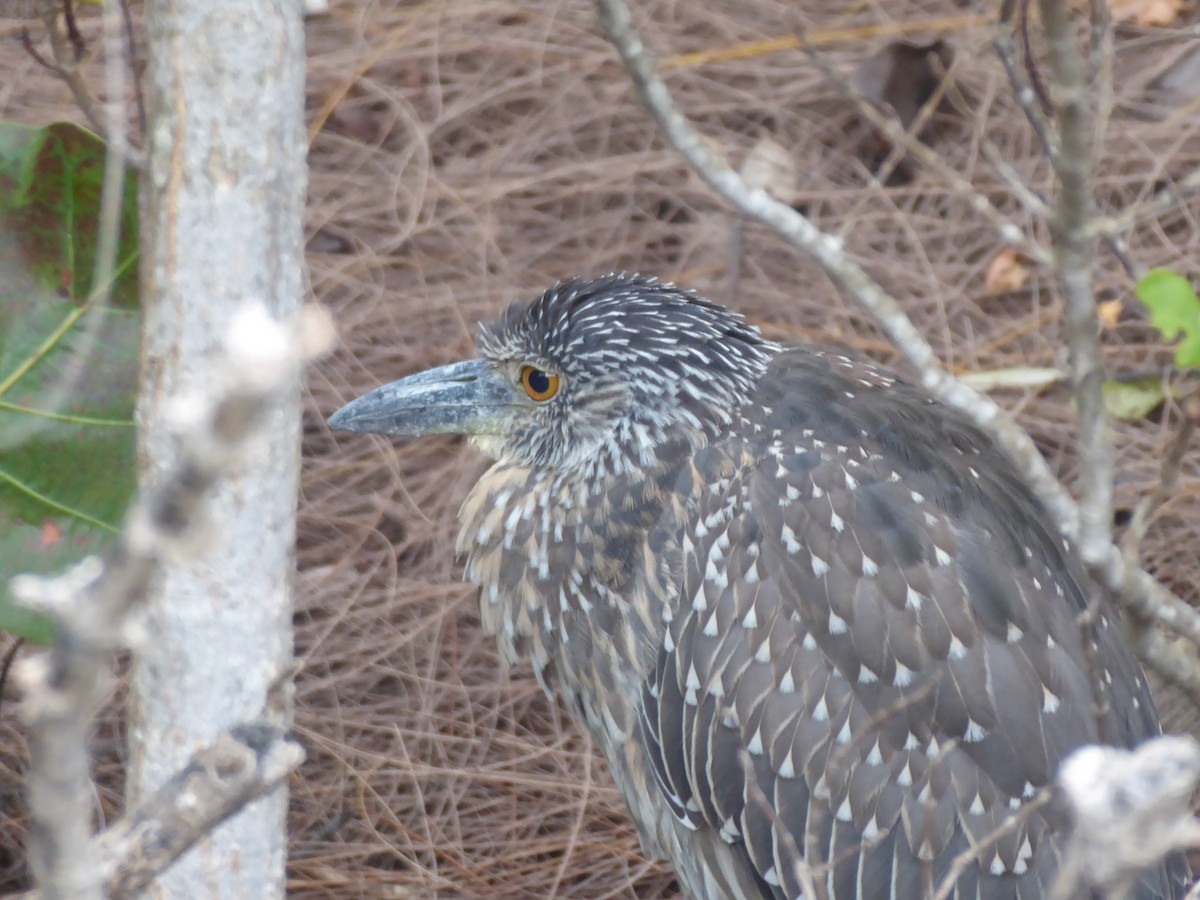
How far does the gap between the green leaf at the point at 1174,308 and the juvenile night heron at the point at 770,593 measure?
69cm

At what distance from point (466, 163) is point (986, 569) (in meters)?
3.14

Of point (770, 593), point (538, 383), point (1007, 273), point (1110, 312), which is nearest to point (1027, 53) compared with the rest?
point (770, 593)

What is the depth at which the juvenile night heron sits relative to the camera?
2756 millimetres

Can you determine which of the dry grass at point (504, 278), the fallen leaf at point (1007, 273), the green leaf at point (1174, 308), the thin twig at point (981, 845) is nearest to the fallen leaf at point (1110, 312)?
the dry grass at point (504, 278)

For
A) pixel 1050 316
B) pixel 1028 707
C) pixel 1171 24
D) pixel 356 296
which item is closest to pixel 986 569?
pixel 1028 707

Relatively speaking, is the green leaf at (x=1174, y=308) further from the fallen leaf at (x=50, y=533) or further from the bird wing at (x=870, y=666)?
the fallen leaf at (x=50, y=533)

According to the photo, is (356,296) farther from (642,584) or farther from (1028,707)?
(1028,707)

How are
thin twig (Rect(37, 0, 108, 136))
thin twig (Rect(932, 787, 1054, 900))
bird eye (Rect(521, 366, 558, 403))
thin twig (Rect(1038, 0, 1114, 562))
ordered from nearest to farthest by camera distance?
thin twig (Rect(932, 787, 1054, 900)) < thin twig (Rect(1038, 0, 1114, 562)) < thin twig (Rect(37, 0, 108, 136)) < bird eye (Rect(521, 366, 558, 403))

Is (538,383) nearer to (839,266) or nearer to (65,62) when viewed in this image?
(65,62)

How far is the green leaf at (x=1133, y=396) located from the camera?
177 inches

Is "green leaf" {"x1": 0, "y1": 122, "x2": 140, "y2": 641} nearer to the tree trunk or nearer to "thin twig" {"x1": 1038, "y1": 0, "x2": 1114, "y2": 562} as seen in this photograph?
the tree trunk

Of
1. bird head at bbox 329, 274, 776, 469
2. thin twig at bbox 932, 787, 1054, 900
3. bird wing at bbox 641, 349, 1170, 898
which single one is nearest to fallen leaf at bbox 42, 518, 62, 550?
bird head at bbox 329, 274, 776, 469

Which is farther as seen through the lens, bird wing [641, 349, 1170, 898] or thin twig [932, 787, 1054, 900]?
bird wing [641, 349, 1170, 898]

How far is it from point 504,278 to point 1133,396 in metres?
2.18
